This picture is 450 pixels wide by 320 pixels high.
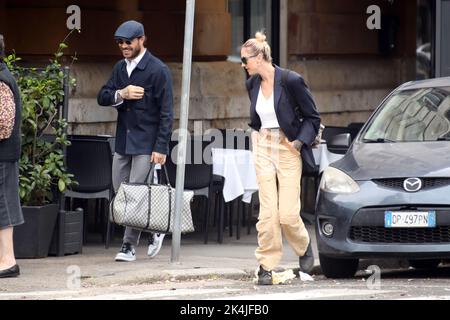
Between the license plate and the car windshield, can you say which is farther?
the car windshield

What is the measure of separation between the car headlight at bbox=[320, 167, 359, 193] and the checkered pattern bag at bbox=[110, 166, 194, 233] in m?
1.21

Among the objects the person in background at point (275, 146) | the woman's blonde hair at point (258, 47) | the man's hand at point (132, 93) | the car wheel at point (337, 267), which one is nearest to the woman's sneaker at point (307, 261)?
the car wheel at point (337, 267)

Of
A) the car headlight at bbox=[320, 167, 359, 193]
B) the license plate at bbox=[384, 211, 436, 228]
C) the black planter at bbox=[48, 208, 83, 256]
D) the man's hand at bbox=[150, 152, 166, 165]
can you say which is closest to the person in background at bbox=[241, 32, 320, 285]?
the car headlight at bbox=[320, 167, 359, 193]

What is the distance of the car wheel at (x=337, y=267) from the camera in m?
12.0

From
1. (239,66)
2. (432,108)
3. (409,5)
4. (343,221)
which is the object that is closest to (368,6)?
(409,5)

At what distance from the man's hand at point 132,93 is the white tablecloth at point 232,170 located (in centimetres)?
237

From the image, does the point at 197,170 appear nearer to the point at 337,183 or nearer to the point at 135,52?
the point at 135,52

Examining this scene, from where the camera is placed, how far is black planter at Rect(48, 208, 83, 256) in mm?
13000

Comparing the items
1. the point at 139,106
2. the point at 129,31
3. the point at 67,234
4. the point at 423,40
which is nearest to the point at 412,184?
the point at 139,106

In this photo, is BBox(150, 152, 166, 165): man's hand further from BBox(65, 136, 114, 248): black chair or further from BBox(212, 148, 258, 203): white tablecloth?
BBox(212, 148, 258, 203): white tablecloth

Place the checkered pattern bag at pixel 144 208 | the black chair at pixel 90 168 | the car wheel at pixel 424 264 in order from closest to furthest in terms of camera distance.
→ the checkered pattern bag at pixel 144 208 → the car wheel at pixel 424 264 → the black chair at pixel 90 168

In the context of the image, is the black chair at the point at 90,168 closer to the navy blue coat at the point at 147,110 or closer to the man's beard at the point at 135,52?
the navy blue coat at the point at 147,110

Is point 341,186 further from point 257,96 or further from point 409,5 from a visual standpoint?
point 409,5

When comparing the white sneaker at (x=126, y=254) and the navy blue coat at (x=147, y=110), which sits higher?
the navy blue coat at (x=147, y=110)
